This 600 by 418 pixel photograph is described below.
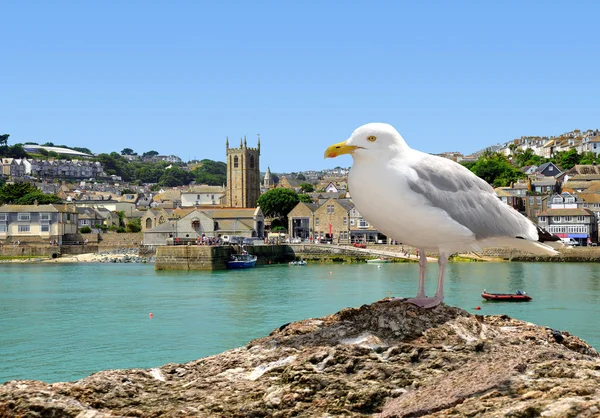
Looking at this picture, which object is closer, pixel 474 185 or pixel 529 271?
pixel 474 185

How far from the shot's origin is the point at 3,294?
165ft

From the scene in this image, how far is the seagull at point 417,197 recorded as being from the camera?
6.77m

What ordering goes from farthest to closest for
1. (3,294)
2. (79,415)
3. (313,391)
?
(3,294) < (313,391) < (79,415)

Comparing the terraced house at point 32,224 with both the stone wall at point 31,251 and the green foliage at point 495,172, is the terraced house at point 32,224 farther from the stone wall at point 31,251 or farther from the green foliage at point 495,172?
the green foliage at point 495,172

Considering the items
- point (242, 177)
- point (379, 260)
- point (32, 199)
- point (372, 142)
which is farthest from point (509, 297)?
point (242, 177)

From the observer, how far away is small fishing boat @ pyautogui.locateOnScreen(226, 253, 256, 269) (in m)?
79.1

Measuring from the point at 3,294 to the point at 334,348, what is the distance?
48.7 m

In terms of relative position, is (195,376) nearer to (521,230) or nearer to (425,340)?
(425,340)

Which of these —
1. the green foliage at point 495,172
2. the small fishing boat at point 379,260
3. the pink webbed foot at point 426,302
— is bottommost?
the small fishing boat at point 379,260

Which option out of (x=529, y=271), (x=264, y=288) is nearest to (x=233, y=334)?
(x=264, y=288)

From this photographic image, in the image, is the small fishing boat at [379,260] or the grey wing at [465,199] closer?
the grey wing at [465,199]

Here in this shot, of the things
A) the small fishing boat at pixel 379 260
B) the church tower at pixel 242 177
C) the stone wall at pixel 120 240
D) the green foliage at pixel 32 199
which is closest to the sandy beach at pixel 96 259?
the stone wall at pixel 120 240

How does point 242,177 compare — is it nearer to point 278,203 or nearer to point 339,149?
point 278,203

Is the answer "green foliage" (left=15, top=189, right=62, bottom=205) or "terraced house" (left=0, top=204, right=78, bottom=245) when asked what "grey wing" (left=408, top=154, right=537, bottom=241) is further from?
"green foliage" (left=15, top=189, right=62, bottom=205)
